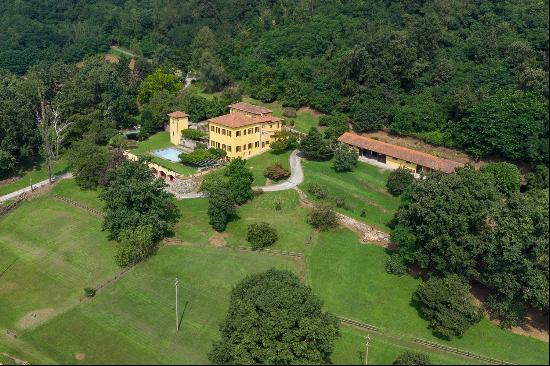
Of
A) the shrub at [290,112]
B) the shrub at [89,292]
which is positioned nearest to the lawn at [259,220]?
the shrub at [89,292]

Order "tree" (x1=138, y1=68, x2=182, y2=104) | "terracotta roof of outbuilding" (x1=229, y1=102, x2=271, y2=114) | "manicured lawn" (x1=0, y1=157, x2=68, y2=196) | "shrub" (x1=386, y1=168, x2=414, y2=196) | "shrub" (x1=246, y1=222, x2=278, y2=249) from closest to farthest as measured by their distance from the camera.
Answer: "shrub" (x1=246, y1=222, x2=278, y2=249), "shrub" (x1=386, y1=168, x2=414, y2=196), "manicured lawn" (x1=0, y1=157, x2=68, y2=196), "terracotta roof of outbuilding" (x1=229, y1=102, x2=271, y2=114), "tree" (x1=138, y1=68, x2=182, y2=104)

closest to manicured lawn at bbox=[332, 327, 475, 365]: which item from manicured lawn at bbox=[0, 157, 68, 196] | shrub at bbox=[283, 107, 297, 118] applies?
shrub at bbox=[283, 107, 297, 118]

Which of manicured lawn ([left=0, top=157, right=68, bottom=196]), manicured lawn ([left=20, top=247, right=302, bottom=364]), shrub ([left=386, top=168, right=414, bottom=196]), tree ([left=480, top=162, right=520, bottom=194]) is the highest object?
tree ([left=480, top=162, right=520, bottom=194])

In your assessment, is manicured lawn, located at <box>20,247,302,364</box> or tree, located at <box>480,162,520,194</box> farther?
tree, located at <box>480,162,520,194</box>

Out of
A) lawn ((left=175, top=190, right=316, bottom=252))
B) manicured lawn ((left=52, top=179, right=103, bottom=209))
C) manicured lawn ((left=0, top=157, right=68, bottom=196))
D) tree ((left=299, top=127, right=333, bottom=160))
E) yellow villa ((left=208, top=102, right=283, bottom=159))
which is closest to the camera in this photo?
lawn ((left=175, top=190, right=316, bottom=252))

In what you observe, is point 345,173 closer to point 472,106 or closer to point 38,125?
point 472,106

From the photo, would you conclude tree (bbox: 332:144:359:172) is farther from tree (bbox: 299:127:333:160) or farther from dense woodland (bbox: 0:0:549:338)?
tree (bbox: 299:127:333:160)

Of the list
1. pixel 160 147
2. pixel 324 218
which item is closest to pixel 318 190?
pixel 324 218

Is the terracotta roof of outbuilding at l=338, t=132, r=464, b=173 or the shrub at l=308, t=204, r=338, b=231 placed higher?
the terracotta roof of outbuilding at l=338, t=132, r=464, b=173
